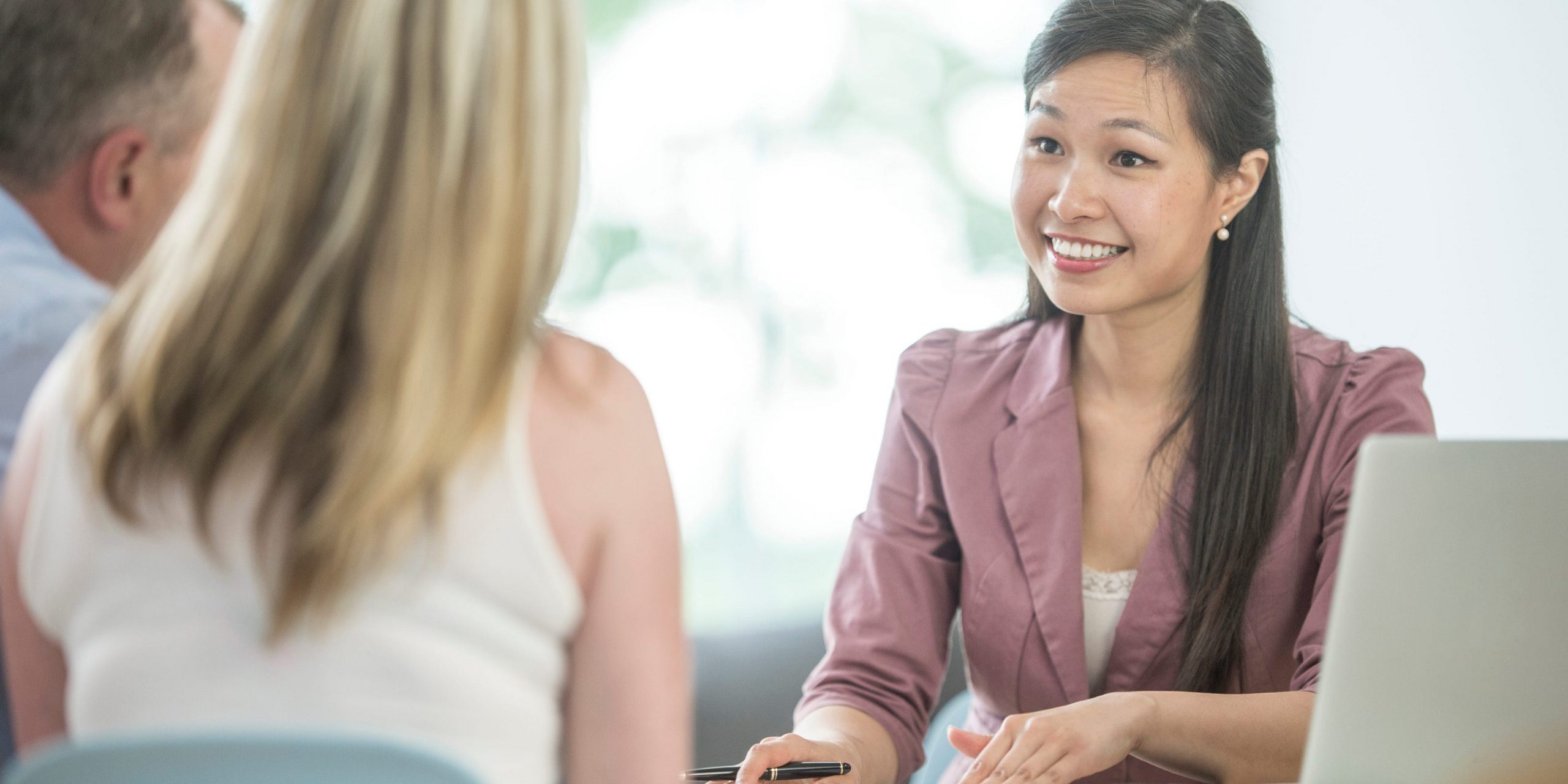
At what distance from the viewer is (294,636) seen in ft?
2.67

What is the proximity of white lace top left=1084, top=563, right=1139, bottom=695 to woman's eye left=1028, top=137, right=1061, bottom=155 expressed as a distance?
55 centimetres

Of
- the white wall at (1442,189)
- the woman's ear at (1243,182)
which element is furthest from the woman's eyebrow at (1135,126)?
the white wall at (1442,189)

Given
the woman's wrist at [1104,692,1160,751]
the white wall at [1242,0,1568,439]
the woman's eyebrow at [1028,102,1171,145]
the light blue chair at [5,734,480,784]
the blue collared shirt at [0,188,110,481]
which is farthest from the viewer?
the white wall at [1242,0,1568,439]

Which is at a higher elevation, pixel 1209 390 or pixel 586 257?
pixel 586 257

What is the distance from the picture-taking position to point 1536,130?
2.60 metres

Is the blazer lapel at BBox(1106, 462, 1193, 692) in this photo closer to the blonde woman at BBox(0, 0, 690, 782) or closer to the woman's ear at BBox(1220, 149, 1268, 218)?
the woman's ear at BBox(1220, 149, 1268, 218)

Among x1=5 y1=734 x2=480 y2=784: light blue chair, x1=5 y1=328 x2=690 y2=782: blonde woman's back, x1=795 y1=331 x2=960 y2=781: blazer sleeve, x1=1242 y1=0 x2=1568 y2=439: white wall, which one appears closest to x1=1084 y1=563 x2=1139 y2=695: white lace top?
x1=795 y1=331 x2=960 y2=781: blazer sleeve

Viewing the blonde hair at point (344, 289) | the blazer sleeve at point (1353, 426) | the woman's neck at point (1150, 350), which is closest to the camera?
the blonde hair at point (344, 289)

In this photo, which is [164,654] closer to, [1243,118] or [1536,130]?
[1243,118]

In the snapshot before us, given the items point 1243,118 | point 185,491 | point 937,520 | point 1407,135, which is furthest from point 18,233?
point 1407,135

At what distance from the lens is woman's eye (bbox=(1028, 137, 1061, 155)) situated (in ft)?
5.84

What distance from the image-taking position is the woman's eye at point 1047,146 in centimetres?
178

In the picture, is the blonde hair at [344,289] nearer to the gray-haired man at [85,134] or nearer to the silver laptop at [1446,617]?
the gray-haired man at [85,134]

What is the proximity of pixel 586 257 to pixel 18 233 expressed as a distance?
256 cm
